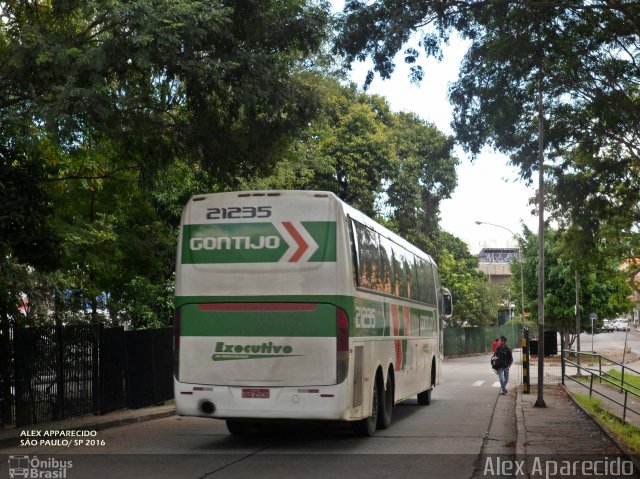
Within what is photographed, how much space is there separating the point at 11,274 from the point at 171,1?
5.09 m

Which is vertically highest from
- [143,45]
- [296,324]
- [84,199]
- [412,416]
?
[143,45]

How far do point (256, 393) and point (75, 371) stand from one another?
5.95 meters

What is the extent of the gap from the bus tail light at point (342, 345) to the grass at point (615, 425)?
398cm

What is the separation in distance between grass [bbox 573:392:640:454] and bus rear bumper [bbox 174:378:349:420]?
13.2 ft

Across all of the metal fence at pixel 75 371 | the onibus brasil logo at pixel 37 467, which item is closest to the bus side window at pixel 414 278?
the metal fence at pixel 75 371

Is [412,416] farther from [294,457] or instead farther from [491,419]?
[294,457]

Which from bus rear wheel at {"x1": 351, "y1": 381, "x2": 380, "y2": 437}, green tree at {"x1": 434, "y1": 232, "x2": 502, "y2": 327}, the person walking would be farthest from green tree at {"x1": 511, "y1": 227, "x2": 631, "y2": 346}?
bus rear wheel at {"x1": 351, "y1": 381, "x2": 380, "y2": 437}

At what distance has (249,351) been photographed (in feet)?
41.4

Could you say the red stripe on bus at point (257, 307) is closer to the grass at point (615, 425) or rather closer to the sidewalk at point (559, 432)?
the sidewalk at point (559, 432)

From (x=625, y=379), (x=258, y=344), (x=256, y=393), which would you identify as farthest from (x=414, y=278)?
(x=625, y=379)

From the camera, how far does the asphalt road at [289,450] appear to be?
35.4 feet

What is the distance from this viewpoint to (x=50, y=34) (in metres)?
13.8

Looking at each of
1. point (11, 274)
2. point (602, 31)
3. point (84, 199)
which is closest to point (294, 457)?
point (11, 274)

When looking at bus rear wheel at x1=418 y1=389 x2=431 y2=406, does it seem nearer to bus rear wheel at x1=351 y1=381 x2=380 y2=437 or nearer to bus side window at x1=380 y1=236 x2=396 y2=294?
bus side window at x1=380 y1=236 x2=396 y2=294
